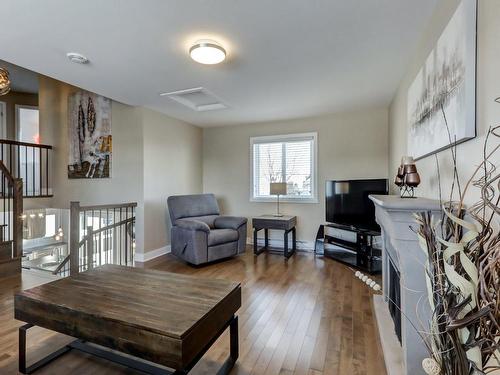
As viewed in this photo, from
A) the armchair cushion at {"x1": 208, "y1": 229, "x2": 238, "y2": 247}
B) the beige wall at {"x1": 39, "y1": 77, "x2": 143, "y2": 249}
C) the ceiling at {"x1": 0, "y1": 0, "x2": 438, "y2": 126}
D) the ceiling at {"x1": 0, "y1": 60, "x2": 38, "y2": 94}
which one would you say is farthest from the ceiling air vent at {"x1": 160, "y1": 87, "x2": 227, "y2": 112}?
the ceiling at {"x1": 0, "y1": 60, "x2": 38, "y2": 94}

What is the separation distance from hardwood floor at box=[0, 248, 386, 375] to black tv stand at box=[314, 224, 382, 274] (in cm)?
37

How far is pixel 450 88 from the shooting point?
1424mm

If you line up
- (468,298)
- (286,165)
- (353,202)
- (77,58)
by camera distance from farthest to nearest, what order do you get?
1. (286,165)
2. (353,202)
3. (77,58)
4. (468,298)

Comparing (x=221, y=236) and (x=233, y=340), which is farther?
(x=221, y=236)

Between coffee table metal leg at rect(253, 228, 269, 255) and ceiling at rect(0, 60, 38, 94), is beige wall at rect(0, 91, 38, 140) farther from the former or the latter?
coffee table metal leg at rect(253, 228, 269, 255)

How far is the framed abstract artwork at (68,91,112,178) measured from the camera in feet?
14.5

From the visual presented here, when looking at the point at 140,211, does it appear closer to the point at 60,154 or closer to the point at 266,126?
the point at 60,154

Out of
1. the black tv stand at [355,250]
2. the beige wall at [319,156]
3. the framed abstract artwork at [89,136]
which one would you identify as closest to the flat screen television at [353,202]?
the black tv stand at [355,250]

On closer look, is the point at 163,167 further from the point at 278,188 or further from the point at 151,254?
the point at 278,188

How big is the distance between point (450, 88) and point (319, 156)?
340 cm

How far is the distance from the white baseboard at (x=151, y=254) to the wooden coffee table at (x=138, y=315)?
214 centimetres

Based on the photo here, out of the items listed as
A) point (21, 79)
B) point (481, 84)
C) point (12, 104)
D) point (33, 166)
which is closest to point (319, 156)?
point (481, 84)

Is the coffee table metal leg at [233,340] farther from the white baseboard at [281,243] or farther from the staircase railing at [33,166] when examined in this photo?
the staircase railing at [33,166]

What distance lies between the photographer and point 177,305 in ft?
5.22
